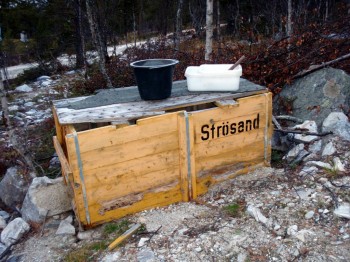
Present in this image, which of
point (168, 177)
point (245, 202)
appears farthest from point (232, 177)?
point (168, 177)

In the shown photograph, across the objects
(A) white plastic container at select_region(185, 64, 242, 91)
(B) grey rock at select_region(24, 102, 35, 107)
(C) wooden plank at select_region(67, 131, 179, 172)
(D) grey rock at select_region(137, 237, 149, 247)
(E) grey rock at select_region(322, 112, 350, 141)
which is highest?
(A) white plastic container at select_region(185, 64, 242, 91)

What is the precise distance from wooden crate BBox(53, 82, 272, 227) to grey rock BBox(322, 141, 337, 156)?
0.72 m

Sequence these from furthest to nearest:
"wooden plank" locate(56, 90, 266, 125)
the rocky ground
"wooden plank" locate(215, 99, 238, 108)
A: "wooden plank" locate(215, 99, 238, 108), "wooden plank" locate(56, 90, 266, 125), the rocky ground

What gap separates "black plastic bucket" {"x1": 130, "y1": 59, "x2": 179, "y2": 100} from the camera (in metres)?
3.74

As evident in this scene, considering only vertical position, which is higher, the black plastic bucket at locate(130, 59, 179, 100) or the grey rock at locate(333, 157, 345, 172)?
the black plastic bucket at locate(130, 59, 179, 100)

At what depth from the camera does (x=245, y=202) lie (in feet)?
12.5

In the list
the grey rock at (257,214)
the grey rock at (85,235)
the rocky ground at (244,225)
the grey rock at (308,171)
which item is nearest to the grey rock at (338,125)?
the rocky ground at (244,225)

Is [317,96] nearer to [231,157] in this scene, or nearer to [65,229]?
[231,157]

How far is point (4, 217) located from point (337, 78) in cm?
500

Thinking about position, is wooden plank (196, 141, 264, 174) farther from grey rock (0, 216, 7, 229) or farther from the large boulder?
grey rock (0, 216, 7, 229)

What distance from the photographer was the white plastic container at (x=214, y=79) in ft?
13.4

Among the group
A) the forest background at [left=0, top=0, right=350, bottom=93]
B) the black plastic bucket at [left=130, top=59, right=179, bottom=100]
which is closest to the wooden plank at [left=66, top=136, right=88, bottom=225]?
the black plastic bucket at [left=130, top=59, right=179, bottom=100]

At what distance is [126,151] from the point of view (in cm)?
354

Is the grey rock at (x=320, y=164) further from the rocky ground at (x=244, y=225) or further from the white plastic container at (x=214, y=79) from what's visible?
the white plastic container at (x=214, y=79)
